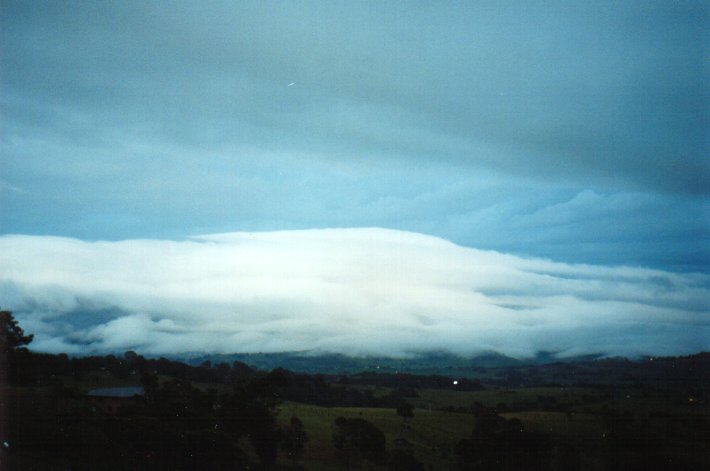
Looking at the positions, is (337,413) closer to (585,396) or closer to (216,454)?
(216,454)

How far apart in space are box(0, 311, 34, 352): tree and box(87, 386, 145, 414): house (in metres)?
7.23

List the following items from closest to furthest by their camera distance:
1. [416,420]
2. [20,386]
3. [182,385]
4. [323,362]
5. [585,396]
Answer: [20,386] < [182,385] < [416,420] < [585,396] < [323,362]

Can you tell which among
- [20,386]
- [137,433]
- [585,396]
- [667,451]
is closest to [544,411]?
[585,396]

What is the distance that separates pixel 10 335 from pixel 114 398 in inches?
398

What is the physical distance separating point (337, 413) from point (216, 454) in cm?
2588

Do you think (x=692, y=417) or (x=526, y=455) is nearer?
(x=526, y=455)

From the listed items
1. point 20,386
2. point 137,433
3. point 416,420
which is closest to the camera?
point 137,433

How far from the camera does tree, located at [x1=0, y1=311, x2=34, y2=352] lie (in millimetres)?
42219

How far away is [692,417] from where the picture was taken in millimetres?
48719

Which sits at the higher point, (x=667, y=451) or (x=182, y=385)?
(x=182, y=385)

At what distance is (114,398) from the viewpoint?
46406 millimetres

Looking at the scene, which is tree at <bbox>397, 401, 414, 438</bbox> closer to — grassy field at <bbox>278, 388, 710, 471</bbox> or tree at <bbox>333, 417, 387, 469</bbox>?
→ grassy field at <bbox>278, 388, 710, 471</bbox>

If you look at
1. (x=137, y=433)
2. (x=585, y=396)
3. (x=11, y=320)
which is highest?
(x=11, y=320)

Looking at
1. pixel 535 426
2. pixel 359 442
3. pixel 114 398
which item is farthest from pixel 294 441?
pixel 535 426
